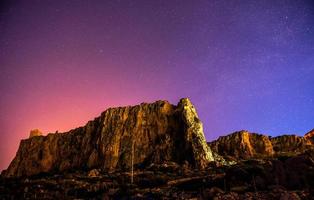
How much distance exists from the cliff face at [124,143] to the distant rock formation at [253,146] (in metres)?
21.6

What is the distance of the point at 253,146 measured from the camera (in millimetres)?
105875

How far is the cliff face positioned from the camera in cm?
7794

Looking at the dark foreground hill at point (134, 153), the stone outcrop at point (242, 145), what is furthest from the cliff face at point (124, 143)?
the stone outcrop at point (242, 145)

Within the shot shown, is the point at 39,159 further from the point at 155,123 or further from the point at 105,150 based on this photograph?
the point at 155,123

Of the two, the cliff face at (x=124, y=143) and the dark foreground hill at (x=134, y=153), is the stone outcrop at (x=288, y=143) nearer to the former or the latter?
Result: the dark foreground hill at (x=134, y=153)

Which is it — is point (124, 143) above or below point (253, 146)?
above

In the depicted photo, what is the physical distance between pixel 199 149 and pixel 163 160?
9594 mm

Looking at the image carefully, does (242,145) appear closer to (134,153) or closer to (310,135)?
(134,153)

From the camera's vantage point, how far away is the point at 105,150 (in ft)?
280

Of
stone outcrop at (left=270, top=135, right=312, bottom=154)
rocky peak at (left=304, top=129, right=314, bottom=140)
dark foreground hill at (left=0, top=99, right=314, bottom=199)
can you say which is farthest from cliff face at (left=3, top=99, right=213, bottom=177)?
rocky peak at (left=304, top=129, right=314, bottom=140)

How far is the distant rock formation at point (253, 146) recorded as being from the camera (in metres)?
98.8

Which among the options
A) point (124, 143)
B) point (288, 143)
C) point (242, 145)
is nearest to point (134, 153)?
point (124, 143)

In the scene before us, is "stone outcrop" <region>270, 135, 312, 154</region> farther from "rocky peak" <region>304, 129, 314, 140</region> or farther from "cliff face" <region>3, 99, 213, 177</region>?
"cliff face" <region>3, 99, 213, 177</region>

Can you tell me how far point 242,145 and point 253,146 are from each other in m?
7.02
